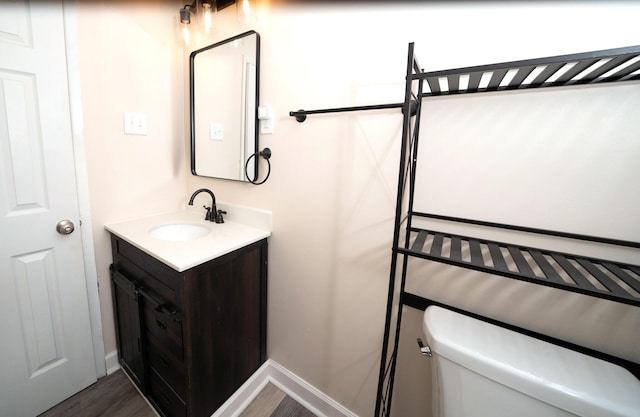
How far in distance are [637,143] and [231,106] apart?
1.62 m

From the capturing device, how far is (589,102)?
27.0 inches

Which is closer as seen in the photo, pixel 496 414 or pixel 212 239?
pixel 496 414

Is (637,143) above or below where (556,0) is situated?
below

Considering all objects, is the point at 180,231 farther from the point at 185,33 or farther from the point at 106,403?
the point at 185,33

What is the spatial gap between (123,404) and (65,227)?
38.1 inches

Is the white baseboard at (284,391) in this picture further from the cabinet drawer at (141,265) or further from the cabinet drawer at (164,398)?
the cabinet drawer at (141,265)

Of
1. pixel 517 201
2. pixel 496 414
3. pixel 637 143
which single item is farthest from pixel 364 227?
pixel 637 143

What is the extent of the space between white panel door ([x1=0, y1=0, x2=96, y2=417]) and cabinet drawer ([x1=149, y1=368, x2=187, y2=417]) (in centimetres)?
46

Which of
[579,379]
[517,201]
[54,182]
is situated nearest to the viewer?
[579,379]

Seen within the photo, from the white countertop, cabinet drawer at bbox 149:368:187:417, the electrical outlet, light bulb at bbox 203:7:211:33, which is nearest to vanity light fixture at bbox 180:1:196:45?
→ light bulb at bbox 203:7:211:33

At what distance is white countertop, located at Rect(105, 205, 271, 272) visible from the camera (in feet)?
3.27

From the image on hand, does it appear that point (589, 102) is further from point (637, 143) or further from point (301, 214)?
point (301, 214)

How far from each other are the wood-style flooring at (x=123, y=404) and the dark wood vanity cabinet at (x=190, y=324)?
2.6 inches

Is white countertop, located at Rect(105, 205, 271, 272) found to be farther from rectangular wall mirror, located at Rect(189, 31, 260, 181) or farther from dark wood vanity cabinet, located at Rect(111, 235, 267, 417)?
rectangular wall mirror, located at Rect(189, 31, 260, 181)
